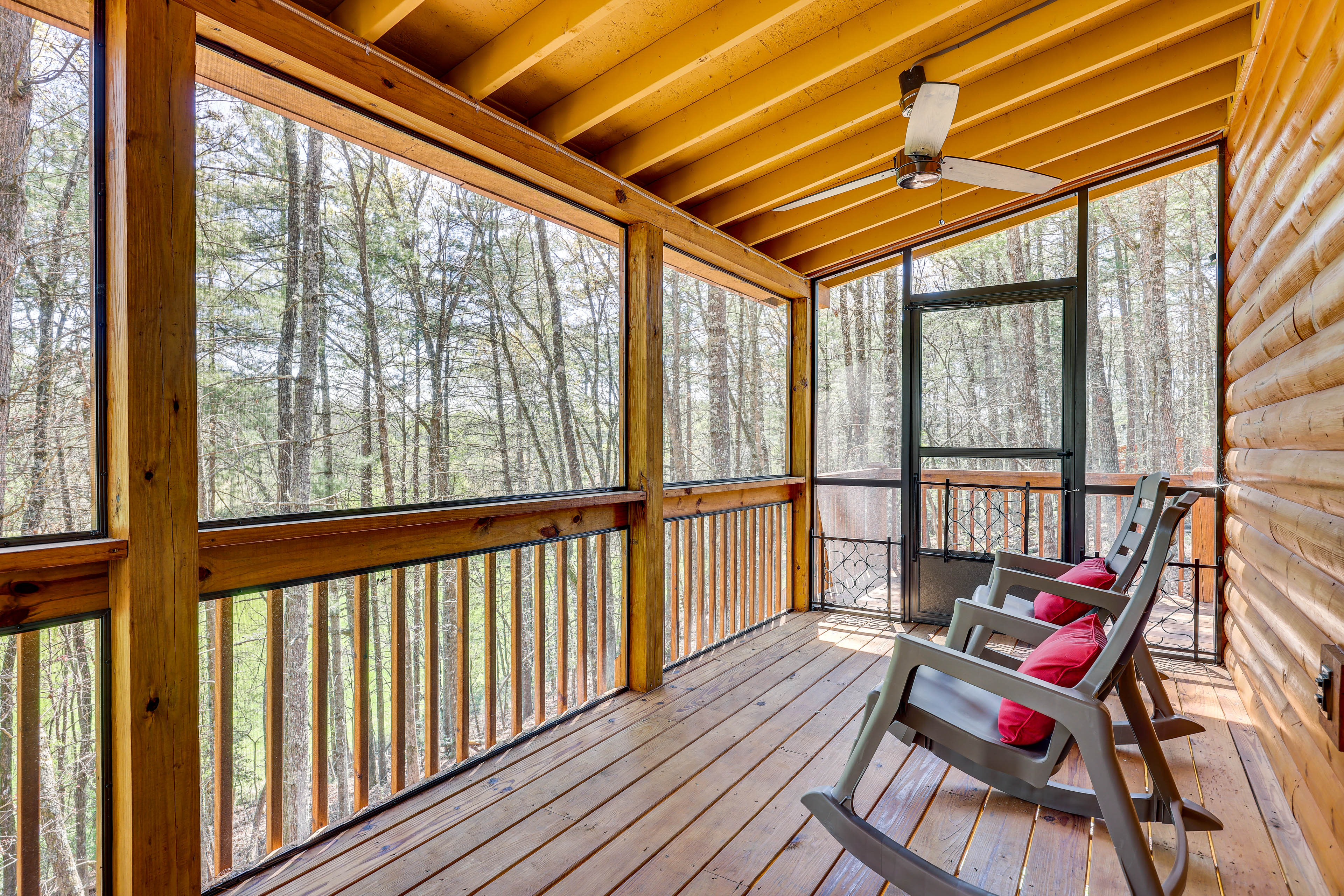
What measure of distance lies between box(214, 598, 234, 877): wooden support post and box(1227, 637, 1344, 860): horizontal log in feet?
9.59

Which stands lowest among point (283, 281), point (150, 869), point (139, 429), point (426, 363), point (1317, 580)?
point (150, 869)

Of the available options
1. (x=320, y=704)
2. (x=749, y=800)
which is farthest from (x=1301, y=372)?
(x=320, y=704)

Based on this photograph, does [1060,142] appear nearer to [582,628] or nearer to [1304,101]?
[1304,101]

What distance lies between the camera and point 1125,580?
97.8 inches

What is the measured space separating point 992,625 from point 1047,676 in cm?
50

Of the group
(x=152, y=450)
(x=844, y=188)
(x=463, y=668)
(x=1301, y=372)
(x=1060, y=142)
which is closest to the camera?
(x=152, y=450)

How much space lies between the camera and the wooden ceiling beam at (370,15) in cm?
195

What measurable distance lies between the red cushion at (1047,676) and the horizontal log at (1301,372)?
903mm

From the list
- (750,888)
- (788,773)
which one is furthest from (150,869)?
(788,773)

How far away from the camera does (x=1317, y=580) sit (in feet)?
6.10

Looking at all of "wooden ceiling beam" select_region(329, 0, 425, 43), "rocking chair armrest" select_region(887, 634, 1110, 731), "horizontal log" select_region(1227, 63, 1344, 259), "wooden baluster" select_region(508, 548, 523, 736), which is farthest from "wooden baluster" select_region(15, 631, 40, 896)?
"horizontal log" select_region(1227, 63, 1344, 259)

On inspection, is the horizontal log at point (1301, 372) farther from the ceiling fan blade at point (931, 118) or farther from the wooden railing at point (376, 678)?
the wooden railing at point (376, 678)

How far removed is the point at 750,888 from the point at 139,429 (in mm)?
1969

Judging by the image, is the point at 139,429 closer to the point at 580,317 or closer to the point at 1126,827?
the point at 1126,827
